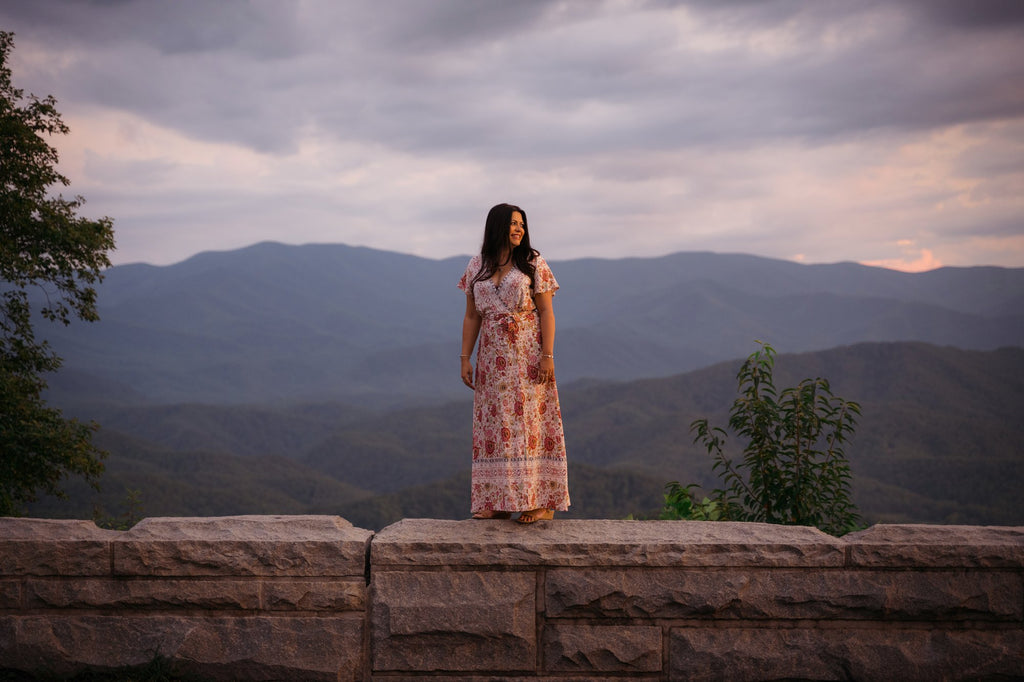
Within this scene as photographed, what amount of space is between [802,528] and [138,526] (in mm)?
3246

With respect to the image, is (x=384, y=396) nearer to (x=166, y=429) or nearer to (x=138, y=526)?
(x=166, y=429)

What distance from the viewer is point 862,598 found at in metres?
3.71

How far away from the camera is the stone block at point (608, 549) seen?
372cm

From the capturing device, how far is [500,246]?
4.26 metres

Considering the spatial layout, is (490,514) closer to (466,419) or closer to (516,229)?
(516,229)

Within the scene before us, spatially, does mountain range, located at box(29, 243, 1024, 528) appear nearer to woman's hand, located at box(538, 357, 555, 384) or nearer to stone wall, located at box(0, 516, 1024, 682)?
stone wall, located at box(0, 516, 1024, 682)

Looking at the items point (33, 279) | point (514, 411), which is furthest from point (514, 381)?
point (33, 279)

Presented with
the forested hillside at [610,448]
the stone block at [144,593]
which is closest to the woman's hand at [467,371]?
the stone block at [144,593]

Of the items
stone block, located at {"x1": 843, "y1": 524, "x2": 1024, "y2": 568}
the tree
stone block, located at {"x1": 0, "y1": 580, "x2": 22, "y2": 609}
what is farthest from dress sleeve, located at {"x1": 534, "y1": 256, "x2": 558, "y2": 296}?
the tree

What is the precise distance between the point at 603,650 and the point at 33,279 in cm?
1094

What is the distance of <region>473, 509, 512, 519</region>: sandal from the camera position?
4094 millimetres

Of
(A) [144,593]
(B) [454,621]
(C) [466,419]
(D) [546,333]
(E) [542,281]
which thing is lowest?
(C) [466,419]

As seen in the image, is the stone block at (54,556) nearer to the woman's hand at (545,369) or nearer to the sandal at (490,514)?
the sandal at (490,514)

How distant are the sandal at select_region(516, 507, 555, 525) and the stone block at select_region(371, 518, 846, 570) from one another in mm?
167
